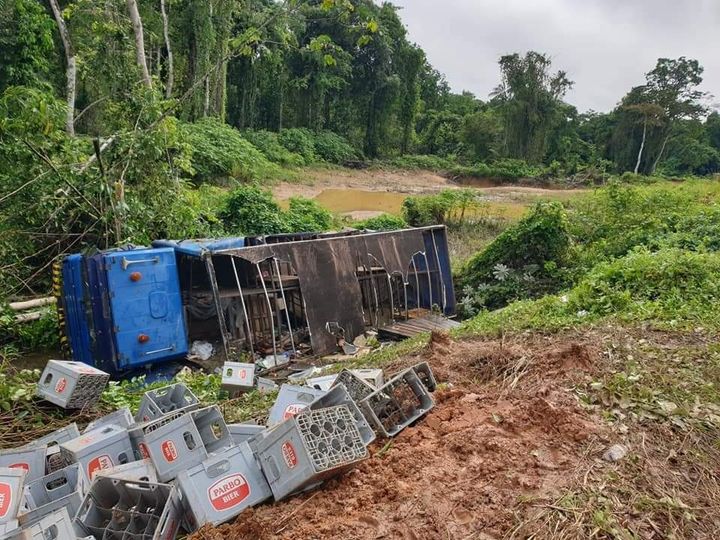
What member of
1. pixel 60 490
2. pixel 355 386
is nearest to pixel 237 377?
pixel 355 386

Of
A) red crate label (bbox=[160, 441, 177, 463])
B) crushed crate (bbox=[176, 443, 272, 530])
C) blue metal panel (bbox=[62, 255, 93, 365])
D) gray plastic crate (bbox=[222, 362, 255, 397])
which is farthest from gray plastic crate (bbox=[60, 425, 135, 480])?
blue metal panel (bbox=[62, 255, 93, 365])

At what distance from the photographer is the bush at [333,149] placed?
36688 millimetres

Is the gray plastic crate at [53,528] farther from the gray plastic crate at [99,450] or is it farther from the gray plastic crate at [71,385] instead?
the gray plastic crate at [71,385]

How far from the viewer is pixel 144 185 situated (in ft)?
27.7

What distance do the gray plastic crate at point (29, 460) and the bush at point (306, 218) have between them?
10897mm

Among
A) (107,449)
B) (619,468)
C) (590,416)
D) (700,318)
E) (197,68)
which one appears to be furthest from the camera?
(197,68)

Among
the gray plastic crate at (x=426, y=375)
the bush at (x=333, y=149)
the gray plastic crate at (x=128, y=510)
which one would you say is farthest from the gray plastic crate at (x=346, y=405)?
the bush at (x=333, y=149)

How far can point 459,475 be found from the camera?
9.04ft

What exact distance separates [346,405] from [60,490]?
1.68 m

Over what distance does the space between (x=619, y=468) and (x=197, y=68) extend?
25.3 m

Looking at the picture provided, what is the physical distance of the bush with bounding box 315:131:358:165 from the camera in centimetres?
3669

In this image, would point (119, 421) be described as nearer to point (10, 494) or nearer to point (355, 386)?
point (10, 494)

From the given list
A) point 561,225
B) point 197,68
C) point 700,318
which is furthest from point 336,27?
point 700,318

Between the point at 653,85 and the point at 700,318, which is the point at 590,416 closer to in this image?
the point at 700,318
